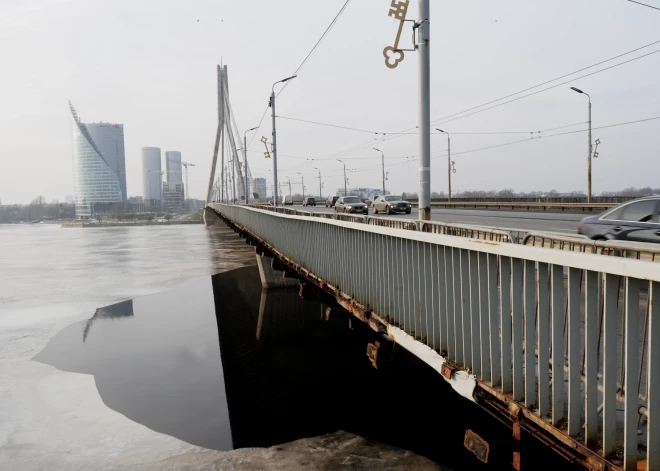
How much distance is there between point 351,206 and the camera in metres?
41.9

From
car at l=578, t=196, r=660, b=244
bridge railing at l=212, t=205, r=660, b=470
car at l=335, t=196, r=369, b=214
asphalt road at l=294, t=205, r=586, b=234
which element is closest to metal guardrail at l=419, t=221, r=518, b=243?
bridge railing at l=212, t=205, r=660, b=470

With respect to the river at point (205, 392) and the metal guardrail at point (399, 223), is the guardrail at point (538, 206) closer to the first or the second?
the river at point (205, 392)

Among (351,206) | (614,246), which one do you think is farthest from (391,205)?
(614,246)

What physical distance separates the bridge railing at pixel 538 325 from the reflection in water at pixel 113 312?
60.7 feet

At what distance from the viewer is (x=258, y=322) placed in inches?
963

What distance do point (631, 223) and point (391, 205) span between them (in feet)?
93.8

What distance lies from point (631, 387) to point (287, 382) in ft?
43.3

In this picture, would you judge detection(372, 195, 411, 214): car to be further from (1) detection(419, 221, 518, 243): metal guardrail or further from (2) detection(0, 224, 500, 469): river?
(1) detection(419, 221, 518, 243): metal guardrail

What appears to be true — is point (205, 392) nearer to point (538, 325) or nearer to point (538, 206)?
point (538, 325)

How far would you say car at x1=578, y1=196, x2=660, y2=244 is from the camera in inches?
400

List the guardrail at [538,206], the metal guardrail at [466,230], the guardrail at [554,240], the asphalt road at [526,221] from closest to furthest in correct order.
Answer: the guardrail at [554,240] < the metal guardrail at [466,230] < the asphalt road at [526,221] < the guardrail at [538,206]

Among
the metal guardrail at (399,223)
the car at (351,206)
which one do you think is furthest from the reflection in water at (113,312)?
the car at (351,206)

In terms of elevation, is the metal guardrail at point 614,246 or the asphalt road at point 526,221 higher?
the metal guardrail at point 614,246

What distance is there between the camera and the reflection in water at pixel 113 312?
22.4 m
